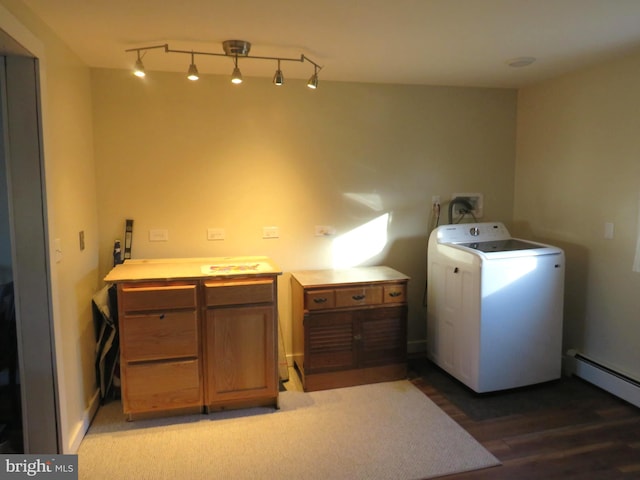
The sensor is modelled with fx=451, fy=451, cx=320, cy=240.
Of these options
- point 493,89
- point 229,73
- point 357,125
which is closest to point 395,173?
point 357,125

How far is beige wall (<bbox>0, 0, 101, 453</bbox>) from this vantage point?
2.18 m

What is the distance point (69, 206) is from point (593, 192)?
340 centimetres

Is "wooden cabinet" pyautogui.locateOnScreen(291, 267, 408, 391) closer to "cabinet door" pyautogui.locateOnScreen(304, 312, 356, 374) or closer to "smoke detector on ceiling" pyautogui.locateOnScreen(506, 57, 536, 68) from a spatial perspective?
"cabinet door" pyautogui.locateOnScreen(304, 312, 356, 374)

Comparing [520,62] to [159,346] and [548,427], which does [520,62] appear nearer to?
[548,427]

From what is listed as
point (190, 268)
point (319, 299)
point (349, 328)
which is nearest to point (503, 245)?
point (349, 328)

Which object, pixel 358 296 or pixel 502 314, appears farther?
pixel 358 296

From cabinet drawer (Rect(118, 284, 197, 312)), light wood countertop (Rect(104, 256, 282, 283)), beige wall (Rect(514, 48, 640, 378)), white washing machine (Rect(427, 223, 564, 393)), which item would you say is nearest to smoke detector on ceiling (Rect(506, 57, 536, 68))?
beige wall (Rect(514, 48, 640, 378))

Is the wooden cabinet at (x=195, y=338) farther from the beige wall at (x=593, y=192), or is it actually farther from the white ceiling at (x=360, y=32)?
the beige wall at (x=593, y=192)

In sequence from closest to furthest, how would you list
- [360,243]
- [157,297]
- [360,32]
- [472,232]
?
[360,32] < [157,297] < [472,232] < [360,243]

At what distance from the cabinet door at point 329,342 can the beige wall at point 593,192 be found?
1.70 meters

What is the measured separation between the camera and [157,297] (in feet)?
8.82

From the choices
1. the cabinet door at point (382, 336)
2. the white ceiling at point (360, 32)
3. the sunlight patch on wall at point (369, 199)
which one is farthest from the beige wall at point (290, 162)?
the cabinet door at point (382, 336)

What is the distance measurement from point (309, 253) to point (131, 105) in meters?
1.66

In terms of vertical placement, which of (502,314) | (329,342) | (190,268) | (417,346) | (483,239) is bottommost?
(417,346)
